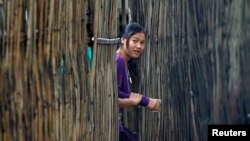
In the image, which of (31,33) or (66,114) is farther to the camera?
(66,114)

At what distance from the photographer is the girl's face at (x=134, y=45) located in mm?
3662

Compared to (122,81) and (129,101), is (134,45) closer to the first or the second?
(122,81)

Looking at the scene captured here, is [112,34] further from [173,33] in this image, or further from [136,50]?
[173,33]

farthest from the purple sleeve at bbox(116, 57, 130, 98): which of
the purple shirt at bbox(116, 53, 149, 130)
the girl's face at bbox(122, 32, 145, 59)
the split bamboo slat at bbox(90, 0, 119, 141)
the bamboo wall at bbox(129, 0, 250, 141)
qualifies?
the bamboo wall at bbox(129, 0, 250, 141)

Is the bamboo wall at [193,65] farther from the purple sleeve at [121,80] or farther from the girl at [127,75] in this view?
the purple sleeve at [121,80]

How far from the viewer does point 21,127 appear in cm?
234

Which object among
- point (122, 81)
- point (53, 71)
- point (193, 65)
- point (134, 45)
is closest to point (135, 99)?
point (122, 81)

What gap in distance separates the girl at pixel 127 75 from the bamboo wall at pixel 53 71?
0.44 metres

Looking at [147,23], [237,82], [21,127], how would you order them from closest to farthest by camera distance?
[21,127], [147,23], [237,82]

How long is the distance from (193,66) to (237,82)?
0.88m

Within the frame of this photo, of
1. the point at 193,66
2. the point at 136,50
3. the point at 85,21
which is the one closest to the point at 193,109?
the point at 193,66

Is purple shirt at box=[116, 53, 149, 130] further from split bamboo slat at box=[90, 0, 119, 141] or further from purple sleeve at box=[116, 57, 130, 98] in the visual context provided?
split bamboo slat at box=[90, 0, 119, 141]

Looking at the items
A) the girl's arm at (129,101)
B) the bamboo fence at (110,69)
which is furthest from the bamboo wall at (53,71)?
the girl's arm at (129,101)

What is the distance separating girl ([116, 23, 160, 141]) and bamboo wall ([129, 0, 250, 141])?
439mm
